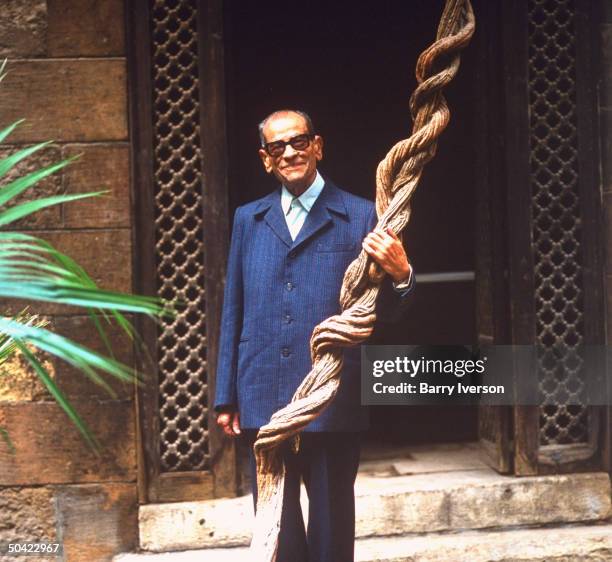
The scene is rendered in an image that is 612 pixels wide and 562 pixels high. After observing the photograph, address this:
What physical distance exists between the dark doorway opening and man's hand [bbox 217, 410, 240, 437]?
2732 millimetres

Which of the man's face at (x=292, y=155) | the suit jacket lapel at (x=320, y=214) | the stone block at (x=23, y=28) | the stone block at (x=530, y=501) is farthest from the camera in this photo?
the stone block at (x=530, y=501)

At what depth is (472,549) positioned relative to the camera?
3.88 meters

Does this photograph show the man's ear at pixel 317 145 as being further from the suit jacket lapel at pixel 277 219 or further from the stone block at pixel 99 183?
the stone block at pixel 99 183

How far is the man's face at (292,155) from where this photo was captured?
2.71 metres

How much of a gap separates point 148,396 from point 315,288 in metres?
1.58

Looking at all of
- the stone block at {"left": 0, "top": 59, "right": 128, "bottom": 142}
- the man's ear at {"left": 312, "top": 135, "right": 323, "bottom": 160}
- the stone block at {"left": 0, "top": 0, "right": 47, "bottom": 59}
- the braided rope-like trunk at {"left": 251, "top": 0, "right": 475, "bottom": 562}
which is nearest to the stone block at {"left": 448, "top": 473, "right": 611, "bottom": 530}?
the braided rope-like trunk at {"left": 251, "top": 0, "right": 475, "bottom": 562}

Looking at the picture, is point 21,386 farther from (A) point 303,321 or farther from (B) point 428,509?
(B) point 428,509

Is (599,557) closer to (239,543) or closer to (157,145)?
(239,543)

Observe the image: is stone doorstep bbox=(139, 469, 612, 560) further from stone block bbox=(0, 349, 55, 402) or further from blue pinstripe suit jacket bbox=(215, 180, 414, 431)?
blue pinstripe suit jacket bbox=(215, 180, 414, 431)

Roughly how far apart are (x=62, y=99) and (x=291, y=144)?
1.71m

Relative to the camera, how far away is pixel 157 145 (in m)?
4.10

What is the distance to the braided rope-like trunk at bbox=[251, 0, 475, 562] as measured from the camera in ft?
8.46

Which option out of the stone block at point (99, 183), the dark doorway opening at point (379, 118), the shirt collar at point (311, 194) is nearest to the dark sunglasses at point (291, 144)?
the shirt collar at point (311, 194)

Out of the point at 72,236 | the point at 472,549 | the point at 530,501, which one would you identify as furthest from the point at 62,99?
the point at 530,501
